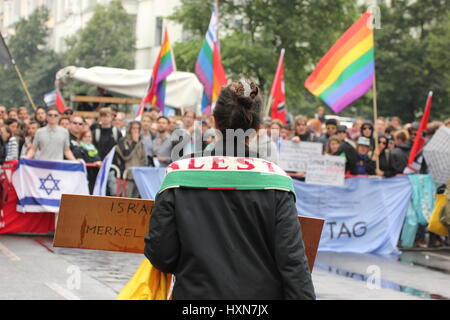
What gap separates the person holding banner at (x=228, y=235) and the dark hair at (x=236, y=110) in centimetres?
19

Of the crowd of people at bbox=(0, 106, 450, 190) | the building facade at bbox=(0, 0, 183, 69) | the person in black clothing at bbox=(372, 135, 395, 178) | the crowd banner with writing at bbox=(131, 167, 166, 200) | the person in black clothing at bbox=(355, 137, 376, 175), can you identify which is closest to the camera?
the crowd of people at bbox=(0, 106, 450, 190)

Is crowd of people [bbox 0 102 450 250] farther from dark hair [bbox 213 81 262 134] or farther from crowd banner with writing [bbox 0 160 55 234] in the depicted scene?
dark hair [bbox 213 81 262 134]

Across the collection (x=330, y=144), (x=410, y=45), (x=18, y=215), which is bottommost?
(x=18, y=215)

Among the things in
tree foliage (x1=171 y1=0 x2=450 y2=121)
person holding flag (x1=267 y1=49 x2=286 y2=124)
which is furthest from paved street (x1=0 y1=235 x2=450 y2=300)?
tree foliage (x1=171 y1=0 x2=450 y2=121)

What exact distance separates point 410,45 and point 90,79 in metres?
18.6

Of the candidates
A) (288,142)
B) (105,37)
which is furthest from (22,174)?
(105,37)

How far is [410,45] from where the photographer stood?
38.3 meters

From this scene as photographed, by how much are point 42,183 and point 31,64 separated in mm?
42229

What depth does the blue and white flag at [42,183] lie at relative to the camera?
516 inches

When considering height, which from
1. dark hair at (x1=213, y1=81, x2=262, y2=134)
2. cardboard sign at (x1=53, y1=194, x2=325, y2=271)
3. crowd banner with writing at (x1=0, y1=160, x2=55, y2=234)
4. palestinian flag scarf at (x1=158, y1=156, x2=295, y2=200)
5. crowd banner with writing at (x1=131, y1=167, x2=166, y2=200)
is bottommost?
crowd banner with writing at (x1=0, y1=160, x2=55, y2=234)

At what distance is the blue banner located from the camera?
13.9 m

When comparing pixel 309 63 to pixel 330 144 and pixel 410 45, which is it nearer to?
pixel 410 45

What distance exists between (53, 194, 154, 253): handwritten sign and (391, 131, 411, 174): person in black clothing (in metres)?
10.6
